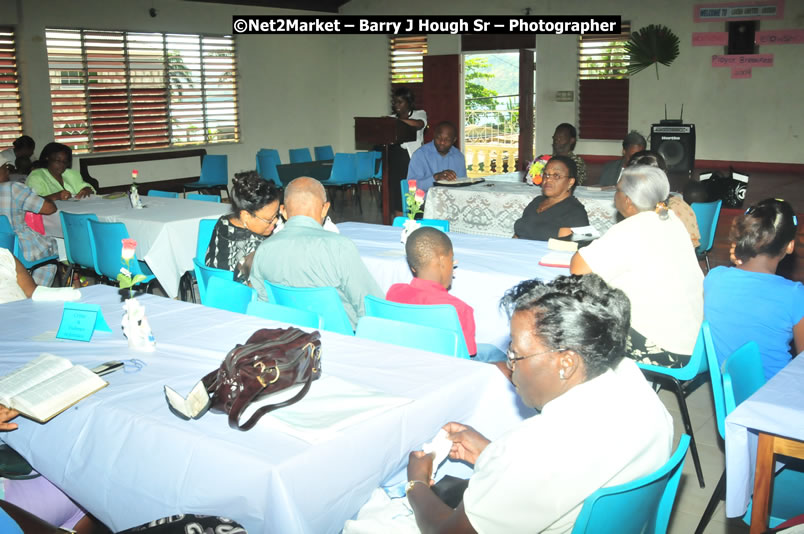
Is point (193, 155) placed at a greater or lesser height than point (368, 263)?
greater

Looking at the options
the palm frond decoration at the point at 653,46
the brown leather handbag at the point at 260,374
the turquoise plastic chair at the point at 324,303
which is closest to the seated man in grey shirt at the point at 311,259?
the turquoise plastic chair at the point at 324,303

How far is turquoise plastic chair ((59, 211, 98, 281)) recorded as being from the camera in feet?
16.7

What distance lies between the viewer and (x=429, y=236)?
284 cm

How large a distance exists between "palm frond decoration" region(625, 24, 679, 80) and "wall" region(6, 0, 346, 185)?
541 centimetres

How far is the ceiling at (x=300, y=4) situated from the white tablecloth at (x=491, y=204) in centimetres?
670

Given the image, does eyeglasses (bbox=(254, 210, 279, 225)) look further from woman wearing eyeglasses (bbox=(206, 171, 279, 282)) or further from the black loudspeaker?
the black loudspeaker

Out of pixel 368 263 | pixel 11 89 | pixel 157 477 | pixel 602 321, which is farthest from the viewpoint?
pixel 11 89

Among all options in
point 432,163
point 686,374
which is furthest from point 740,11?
point 686,374

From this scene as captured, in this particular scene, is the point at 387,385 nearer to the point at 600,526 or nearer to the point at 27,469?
the point at 600,526

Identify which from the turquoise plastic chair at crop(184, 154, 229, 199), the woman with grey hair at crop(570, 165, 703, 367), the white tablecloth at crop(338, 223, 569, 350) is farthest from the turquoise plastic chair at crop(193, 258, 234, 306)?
the turquoise plastic chair at crop(184, 154, 229, 199)

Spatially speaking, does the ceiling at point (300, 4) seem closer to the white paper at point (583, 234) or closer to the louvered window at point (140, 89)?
the louvered window at point (140, 89)

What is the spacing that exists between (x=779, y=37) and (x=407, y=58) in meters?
6.00

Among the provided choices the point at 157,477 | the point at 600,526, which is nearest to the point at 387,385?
the point at 157,477

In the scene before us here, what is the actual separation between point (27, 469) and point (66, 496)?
0.14 meters
